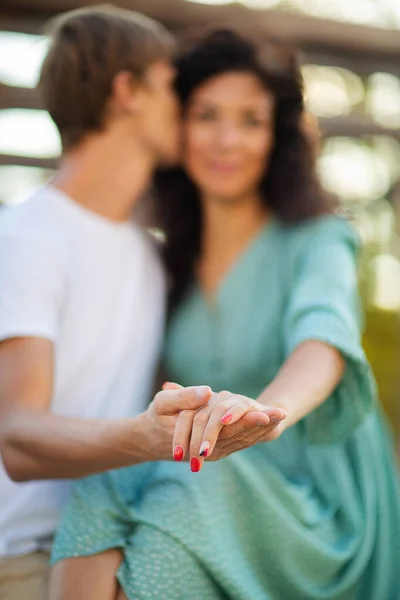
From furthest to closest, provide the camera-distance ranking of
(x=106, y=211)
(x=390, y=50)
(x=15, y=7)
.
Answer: (x=390, y=50) < (x=15, y=7) < (x=106, y=211)

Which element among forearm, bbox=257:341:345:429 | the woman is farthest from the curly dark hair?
forearm, bbox=257:341:345:429

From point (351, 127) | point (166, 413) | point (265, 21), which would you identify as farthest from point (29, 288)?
point (351, 127)

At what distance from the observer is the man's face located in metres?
2.25

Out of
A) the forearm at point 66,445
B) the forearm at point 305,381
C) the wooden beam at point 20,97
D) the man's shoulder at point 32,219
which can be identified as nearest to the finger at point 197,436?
the forearm at point 66,445

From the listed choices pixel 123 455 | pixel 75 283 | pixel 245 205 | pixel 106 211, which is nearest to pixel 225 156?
pixel 245 205

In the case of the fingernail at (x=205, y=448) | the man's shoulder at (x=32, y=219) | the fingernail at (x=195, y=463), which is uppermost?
the fingernail at (x=205, y=448)

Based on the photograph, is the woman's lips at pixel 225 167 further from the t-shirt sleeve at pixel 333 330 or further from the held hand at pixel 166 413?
the held hand at pixel 166 413

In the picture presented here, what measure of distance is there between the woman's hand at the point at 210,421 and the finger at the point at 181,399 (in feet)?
0.04

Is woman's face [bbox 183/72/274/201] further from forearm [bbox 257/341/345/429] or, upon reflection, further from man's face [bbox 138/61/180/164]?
forearm [bbox 257/341/345/429]

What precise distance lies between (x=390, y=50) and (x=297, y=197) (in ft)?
3.14

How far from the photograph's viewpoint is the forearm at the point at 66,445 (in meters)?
1.60

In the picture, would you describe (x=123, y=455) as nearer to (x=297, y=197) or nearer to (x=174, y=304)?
(x=174, y=304)

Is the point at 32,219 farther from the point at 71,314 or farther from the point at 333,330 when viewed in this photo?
the point at 333,330

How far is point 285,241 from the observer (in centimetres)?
227
